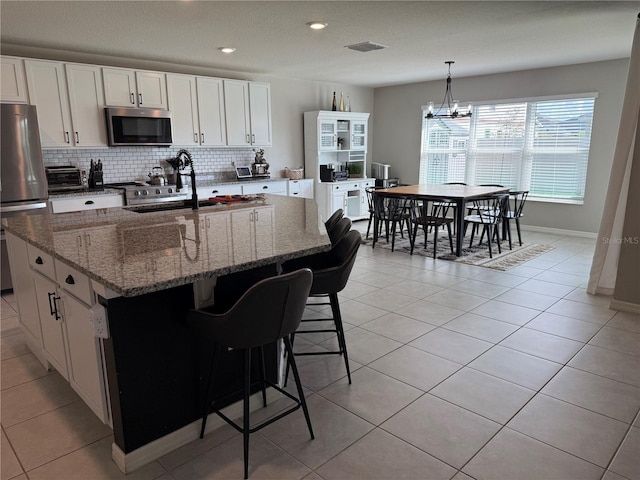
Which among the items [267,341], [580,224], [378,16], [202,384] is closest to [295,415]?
[202,384]

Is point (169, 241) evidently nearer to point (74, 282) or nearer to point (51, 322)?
point (74, 282)

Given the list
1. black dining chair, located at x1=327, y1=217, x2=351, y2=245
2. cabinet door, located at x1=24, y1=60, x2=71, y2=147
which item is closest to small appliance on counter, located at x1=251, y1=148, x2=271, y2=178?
cabinet door, located at x1=24, y1=60, x2=71, y2=147

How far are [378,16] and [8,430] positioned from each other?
3.76 m

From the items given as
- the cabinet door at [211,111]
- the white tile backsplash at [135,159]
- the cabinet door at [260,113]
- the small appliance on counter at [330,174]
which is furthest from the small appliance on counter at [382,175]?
the cabinet door at [211,111]

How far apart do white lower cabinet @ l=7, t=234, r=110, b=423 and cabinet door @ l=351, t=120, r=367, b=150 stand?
5826 mm

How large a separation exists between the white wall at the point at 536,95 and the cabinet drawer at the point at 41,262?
19.8ft

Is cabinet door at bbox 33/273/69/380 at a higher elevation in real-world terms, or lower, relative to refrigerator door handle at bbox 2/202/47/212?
lower

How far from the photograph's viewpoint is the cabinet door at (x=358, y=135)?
7.85 meters

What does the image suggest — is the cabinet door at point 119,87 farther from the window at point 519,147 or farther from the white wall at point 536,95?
the window at point 519,147

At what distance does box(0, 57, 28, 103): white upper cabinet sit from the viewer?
14.0 ft

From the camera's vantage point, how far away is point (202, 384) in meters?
2.13

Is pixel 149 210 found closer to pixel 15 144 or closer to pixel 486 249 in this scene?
pixel 15 144

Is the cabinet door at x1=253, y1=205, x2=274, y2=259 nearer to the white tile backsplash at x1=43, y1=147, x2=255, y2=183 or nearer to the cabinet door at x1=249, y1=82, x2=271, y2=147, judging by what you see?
the white tile backsplash at x1=43, y1=147, x2=255, y2=183

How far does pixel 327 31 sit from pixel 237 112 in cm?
242
